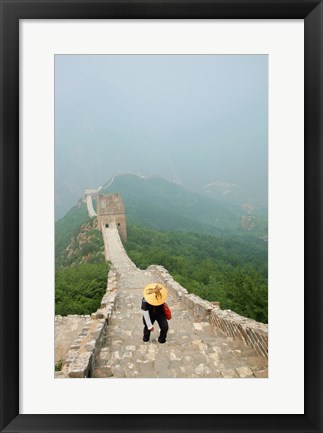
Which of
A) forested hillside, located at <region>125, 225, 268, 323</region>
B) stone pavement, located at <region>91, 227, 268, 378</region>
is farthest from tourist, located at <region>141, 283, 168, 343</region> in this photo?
forested hillside, located at <region>125, 225, 268, 323</region>

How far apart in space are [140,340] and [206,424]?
42.0 inches

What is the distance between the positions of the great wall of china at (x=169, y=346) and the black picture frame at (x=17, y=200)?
11.5 inches

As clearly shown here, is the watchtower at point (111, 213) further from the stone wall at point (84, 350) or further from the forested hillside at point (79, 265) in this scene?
the stone wall at point (84, 350)

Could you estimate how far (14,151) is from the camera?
2197 mm

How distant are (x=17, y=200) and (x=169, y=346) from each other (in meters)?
1.86

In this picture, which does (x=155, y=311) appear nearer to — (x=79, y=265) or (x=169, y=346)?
(x=169, y=346)

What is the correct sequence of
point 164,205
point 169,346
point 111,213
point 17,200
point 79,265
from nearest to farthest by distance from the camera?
point 17,200 < point 169,346 < point 79,265 < point 111,213 < point 164,205

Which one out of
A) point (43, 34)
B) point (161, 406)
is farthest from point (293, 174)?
point (43, 34)

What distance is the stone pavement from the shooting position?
2344 mm

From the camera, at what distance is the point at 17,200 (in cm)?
221

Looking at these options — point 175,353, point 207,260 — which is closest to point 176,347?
point 175,353

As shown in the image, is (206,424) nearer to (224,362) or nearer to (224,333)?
(224,362)

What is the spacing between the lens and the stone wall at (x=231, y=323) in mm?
2533

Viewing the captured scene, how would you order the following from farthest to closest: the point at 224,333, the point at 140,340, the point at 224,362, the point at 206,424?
the point at 224,333 → the point at 140,340 → the point at 224,362 → the point at 206,424
